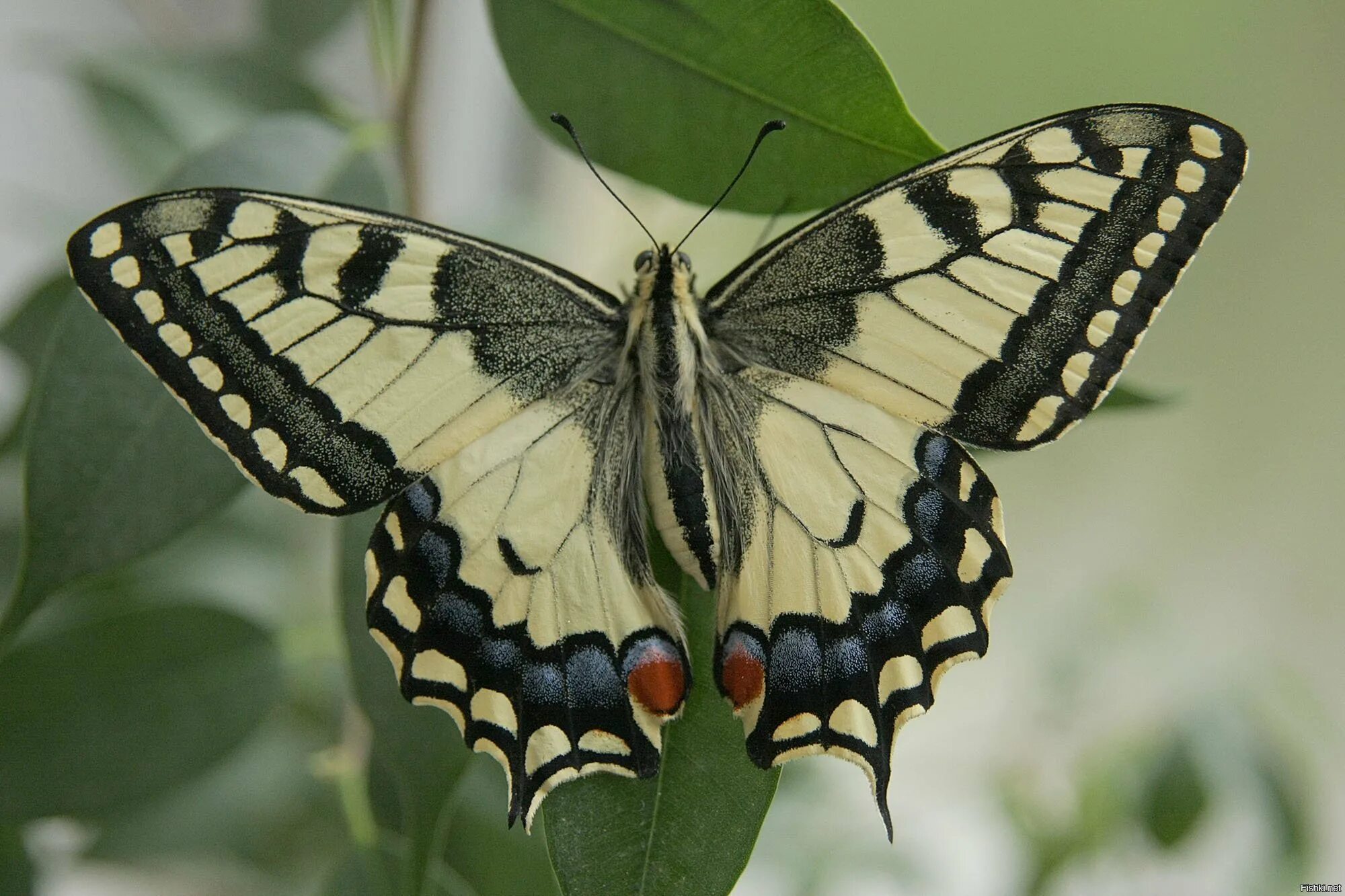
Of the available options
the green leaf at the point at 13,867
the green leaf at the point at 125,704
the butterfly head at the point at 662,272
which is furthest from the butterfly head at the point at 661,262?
the green leaf at the point at 13,867

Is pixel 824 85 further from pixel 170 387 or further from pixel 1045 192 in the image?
pixel 170 387

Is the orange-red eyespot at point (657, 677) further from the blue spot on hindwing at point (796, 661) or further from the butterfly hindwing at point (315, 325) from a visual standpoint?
the butterfly hindwing at point (315, 325)

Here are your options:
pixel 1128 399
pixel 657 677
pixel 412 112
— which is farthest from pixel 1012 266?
pixel 412 112

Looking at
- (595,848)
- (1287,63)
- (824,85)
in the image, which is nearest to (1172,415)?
(1287,63)

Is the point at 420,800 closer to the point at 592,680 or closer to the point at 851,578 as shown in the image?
the point at 592,680

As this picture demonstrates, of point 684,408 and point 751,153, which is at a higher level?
point 751,153
